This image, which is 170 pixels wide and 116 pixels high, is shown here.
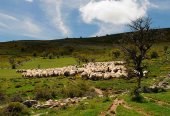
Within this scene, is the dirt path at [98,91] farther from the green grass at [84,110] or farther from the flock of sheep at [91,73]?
the green grass at [84,110]

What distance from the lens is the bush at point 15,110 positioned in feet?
Result: 146

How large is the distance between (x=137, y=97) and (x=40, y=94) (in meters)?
19.6

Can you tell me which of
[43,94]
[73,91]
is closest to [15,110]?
[43,94]

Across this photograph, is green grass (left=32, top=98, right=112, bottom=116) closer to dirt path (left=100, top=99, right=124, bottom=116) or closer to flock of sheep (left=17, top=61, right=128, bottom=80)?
dirt path (left=100, top=99, right=124, bottom=116)

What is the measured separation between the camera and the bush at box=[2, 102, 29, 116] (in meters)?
44.5

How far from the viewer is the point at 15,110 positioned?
45469 mm

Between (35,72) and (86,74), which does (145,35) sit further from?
(35,72)

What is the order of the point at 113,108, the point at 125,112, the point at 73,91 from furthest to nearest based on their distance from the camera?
the point at 73,91 < the point at 113,108 < the point at 125,112

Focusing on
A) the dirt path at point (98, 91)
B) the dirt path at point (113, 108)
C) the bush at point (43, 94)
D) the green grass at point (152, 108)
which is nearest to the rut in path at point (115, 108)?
the dirt path at point (113, 108)

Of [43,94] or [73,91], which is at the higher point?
[73,91]

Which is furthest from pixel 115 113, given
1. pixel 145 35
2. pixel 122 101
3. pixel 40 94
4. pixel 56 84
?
pixel 56 84

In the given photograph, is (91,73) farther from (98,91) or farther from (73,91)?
(73,91)

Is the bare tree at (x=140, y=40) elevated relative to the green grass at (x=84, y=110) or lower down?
elevated

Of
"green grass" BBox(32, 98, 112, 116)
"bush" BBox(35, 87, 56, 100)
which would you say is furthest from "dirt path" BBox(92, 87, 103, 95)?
"green grass" BBox(32, 98, 112, 116)
